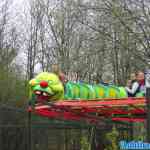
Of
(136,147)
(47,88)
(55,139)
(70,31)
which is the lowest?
(55,139)

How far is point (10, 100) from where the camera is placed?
12047mm

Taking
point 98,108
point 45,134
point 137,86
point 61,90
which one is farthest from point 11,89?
point 98,108

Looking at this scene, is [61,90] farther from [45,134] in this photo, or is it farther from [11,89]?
[11,89]

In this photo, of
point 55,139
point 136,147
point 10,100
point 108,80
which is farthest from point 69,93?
point 108,80

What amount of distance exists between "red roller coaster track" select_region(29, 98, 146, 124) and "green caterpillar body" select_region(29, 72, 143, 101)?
337mm

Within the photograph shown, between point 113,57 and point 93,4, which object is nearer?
point 93,4

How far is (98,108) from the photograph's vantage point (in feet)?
22.4

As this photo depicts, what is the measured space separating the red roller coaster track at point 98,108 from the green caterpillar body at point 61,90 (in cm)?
34

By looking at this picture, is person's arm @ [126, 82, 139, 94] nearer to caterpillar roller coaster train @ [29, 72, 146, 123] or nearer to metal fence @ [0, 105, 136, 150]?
caterpillar roller coaster train @ [29, 72, 146, 123]

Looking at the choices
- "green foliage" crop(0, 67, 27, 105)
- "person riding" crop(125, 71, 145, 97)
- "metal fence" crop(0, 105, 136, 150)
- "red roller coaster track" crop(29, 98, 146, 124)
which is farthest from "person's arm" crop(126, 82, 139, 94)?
"green foliage" crop(0, 67, 27, 105)

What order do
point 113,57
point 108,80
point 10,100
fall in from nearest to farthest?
point 10,100, point 113,57, point 108,80

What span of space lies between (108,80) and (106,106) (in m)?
18.2

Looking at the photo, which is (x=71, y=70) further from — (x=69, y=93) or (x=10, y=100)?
(x=69, y=93)

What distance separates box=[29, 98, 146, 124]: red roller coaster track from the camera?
20.7ft
